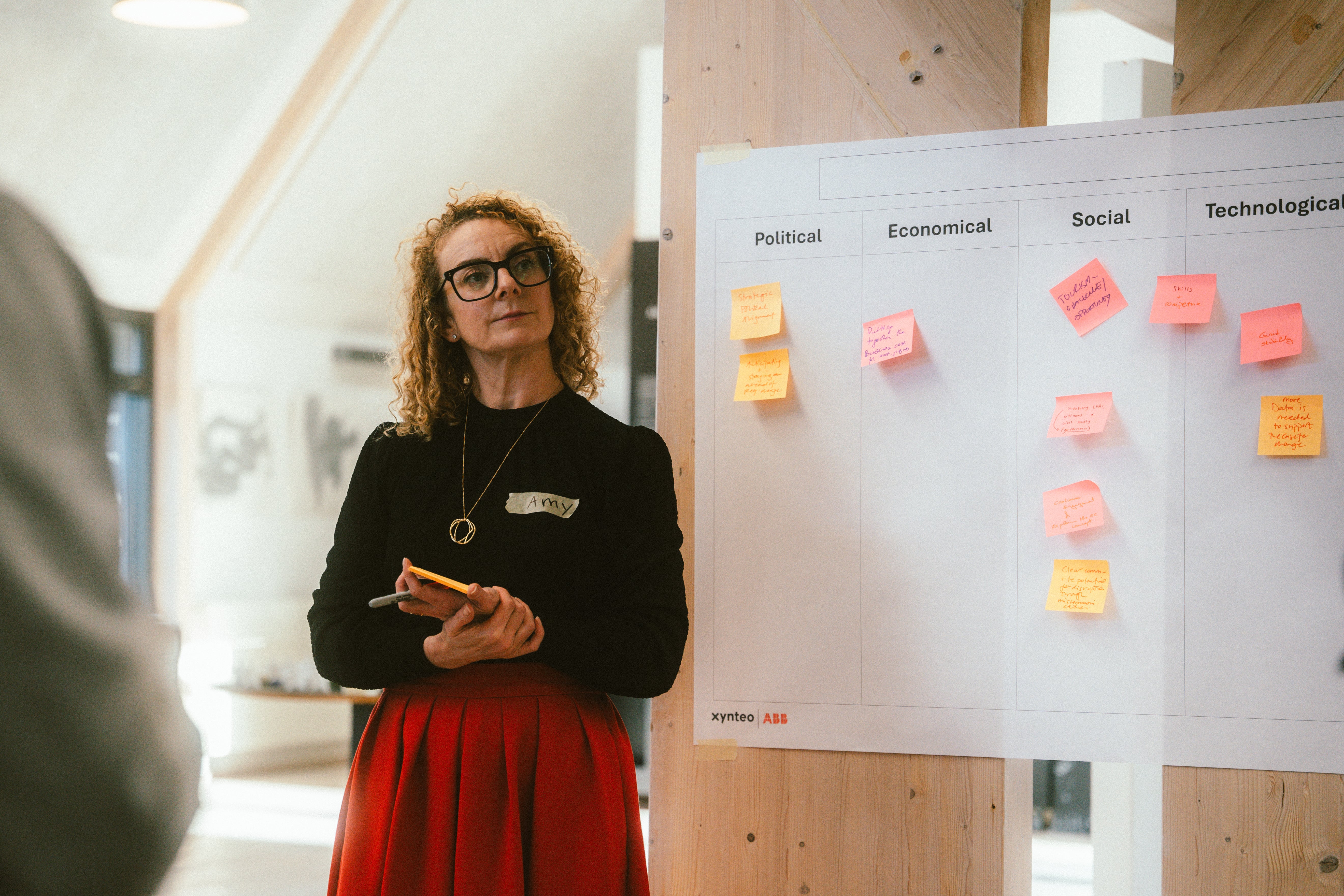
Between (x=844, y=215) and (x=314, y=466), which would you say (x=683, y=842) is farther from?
(x=314, y=466)

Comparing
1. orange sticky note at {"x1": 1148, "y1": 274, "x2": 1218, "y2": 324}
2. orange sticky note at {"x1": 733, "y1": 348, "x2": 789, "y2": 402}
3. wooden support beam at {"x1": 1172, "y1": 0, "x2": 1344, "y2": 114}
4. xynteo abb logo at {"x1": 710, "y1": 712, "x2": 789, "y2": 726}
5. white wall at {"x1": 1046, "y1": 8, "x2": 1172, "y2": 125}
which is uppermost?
white wall at {"x1": 1046, "y1": 8, "x2": 1172, "y2": 125}

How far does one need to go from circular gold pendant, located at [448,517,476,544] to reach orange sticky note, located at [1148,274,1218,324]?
3.66 ft

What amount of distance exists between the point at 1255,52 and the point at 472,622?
1.48 m

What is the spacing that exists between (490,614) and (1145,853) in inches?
55.5

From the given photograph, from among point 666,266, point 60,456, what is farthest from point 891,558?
point 60,456

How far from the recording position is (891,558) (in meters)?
1.65

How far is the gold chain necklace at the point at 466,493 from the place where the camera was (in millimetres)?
1421

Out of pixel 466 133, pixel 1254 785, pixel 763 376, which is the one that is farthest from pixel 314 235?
pixel 1254 785

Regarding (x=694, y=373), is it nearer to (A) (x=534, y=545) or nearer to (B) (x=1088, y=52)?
(A) (x=534, y=545)

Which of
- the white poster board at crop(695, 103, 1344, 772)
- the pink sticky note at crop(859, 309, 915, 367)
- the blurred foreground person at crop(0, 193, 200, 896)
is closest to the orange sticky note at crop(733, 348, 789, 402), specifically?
the white poster board at crop(695, 103, 1344, 772)

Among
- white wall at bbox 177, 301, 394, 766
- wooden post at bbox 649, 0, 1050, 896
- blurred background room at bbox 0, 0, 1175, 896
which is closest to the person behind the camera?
wooden post at bbox 649, 0, 1050, 896

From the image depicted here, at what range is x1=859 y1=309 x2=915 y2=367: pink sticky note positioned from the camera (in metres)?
1.65

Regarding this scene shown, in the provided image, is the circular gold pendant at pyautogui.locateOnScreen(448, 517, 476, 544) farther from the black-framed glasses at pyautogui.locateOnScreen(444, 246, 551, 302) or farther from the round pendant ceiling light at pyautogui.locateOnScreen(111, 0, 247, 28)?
the round pendant ceiling light at pyautogui.locateOnScreen(111, 0, 247, 28)

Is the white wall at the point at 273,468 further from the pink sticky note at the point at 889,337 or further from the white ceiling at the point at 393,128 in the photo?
the pink sticky note at the point at 889,337
